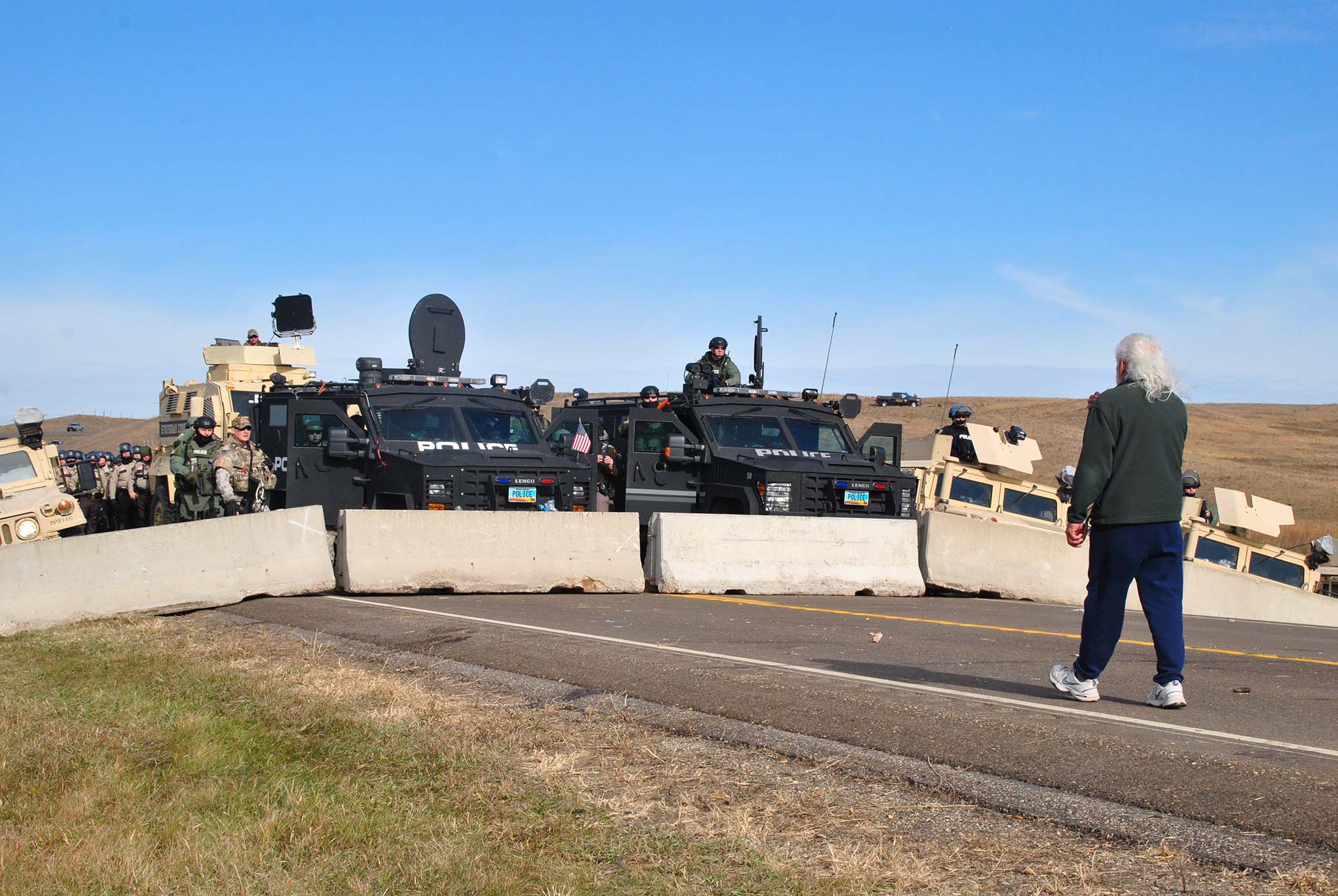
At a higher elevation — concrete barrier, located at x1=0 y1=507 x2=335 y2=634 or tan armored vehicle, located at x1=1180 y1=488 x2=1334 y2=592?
concrete barrier, located at x1=0 y1=507 x2=335 y2=634

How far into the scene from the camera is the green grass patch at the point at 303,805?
4.23 m

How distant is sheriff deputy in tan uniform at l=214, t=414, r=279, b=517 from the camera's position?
1520 centimetres

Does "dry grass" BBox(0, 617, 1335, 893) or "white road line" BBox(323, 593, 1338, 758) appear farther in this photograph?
"white road line" BBox(323, 593, 1338, 758)

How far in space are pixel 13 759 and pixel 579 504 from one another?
1033 centimetres

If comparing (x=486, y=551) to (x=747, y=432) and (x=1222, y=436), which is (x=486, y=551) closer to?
(x=747, y=432)

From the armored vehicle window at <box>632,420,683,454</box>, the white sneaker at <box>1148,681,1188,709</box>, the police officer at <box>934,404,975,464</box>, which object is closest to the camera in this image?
the white sneaker at <box>1148,681,1188,709</box>

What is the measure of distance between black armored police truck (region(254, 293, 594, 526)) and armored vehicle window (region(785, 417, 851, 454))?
2.95 m

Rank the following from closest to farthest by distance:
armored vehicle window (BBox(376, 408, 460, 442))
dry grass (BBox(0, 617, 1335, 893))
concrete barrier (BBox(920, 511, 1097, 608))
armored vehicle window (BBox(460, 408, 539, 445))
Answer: dry grass (BBox(0, 617, 1335, 893)) < concrete barrier (BBox(920, 511, 1097, 608)) < armored vehicle window (BBox(376, 408, 460, 442)) < armored vehicle window (BBox(460, 408, 539, 445))

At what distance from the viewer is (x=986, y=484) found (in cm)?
2075

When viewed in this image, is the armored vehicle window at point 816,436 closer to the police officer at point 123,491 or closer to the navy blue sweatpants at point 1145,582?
the navy blue sweatpants at point 1145,582

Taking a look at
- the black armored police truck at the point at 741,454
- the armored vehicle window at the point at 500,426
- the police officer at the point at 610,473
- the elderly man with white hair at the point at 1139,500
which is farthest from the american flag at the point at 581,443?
the elderly man with white hair at the point at 1139,500

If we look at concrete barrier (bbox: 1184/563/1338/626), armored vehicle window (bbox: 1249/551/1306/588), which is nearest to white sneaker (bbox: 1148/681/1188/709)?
concrete barrier (bbox: 1184/563/1338/626)

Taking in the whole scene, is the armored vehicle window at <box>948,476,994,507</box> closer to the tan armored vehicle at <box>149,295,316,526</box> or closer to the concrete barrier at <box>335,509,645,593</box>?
the concrete barrier at <box>335,509,645,593</box>

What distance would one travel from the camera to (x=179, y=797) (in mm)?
5172
